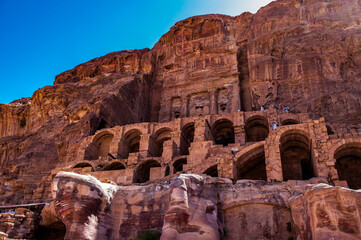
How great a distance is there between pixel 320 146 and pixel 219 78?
24.9m

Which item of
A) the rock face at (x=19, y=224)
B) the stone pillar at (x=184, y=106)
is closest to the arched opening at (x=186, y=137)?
the stone pillar at (x=184, y=106)

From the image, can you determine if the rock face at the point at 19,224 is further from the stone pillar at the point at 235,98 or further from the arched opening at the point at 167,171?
the stone pillar at the point at 235,98

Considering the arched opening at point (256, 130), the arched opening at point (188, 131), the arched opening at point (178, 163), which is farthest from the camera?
the arched opening at point (188, 131)

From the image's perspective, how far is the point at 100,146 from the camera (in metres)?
44.7

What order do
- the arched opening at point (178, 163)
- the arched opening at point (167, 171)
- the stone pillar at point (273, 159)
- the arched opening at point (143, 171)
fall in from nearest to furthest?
1. the stone pillar at point (273, 159)
2. the arched opening at point (167, 171)
3. the arched opening at point (178, 163)
4. the arched opening at point (143, 171)

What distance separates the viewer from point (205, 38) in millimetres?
56125

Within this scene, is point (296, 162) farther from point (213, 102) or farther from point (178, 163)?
point (213, 102)

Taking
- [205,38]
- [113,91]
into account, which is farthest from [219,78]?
[113,91]

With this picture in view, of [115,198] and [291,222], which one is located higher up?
[115,198]

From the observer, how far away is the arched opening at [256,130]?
133ft

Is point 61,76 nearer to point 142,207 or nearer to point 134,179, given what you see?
point 134,179

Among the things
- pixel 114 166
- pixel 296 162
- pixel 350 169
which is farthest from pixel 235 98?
pixel 350 169

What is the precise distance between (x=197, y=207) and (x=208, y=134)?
19182 millimetres

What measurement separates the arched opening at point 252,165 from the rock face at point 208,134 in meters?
0.12
